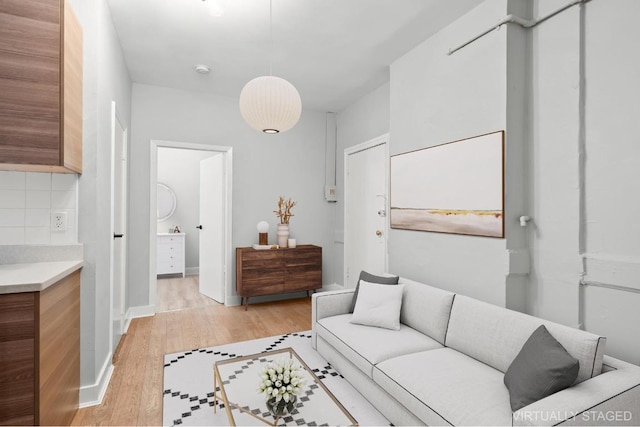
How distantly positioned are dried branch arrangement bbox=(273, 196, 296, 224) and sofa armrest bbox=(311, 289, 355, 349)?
192cm

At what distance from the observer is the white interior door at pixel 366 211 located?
159 inches

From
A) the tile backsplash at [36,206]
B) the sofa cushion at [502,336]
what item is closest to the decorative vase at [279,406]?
the sofa cushion at [502,336]

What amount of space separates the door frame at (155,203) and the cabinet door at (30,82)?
7.75ft

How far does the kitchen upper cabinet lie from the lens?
5.44ft

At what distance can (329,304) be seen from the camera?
9.29 ft

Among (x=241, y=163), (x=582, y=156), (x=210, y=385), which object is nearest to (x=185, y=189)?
(x=241, y=163)

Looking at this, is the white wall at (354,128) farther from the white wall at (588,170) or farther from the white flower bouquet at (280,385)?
the white flower bouquet at (280,385)

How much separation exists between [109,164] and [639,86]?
3.44 meters

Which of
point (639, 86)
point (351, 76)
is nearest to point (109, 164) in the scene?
point (351, 76)

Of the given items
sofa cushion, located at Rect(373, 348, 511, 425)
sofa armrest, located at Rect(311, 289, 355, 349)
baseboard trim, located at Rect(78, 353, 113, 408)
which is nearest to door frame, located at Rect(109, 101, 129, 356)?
baseboard trim, located at Rect(78, 353, 113, 408)

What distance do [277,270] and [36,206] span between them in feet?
8.91

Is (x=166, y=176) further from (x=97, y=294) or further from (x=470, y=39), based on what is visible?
(x=470, y=39)

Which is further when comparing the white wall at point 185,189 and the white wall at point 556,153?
the white wall at point 185,189

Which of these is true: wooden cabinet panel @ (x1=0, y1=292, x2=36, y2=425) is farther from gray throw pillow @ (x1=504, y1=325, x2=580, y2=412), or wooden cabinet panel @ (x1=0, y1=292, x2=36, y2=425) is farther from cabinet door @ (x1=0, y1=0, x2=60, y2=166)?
gray throw pillow @ (x1=504, y1=325, x2=580, y2=412)
